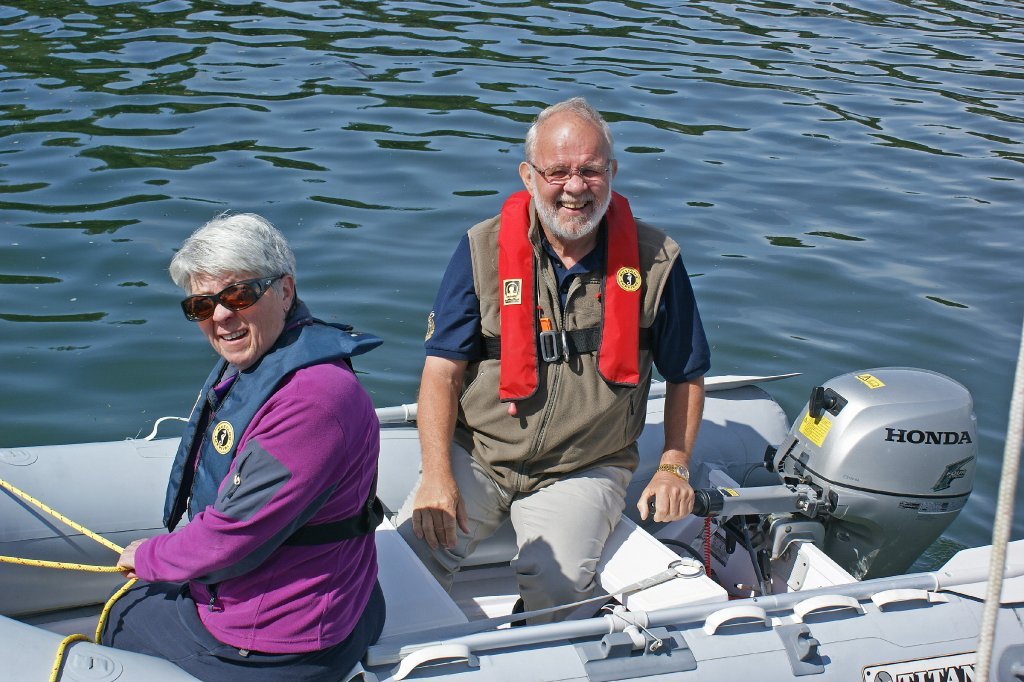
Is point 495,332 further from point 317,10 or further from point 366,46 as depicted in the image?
point 317,10

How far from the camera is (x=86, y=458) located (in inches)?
124

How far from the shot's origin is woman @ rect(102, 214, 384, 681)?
2172 mm

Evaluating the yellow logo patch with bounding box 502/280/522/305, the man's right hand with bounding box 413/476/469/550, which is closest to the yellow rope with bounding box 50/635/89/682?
the man's right hand with bounding box 413/476/469/550

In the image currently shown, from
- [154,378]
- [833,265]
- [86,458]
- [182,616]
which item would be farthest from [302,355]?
[833,265]

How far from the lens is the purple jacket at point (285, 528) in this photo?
216cm

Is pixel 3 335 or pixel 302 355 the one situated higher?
pixel 302 355

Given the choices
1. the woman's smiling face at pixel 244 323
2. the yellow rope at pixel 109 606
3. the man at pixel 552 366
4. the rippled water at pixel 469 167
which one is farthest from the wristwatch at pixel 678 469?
the rippled water at pixel 469 167

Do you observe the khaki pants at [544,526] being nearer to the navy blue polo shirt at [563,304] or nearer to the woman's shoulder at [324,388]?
the navy blue polo shirt at [563,304]

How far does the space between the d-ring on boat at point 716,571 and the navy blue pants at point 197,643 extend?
5cm

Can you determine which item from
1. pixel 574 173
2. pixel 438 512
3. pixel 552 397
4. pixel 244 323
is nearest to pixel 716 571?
pixel 552 397

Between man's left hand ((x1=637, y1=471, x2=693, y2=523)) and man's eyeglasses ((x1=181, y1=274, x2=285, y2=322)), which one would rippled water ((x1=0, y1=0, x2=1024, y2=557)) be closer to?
man's left hand ((x1=637, y1=471, x2=693, y2=523))

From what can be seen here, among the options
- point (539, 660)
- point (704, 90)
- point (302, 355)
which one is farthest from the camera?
point (704, 90)

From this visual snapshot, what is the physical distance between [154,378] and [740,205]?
11.8 ft

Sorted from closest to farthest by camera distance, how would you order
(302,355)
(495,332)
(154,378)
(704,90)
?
(302,355) < (495,332) < (154,378) < (704,90)
